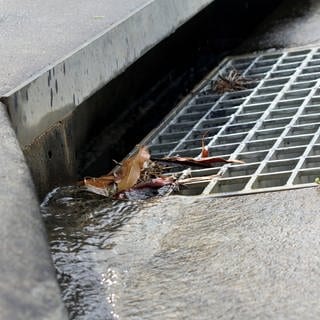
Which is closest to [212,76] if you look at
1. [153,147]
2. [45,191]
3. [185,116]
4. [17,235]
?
[185,116]

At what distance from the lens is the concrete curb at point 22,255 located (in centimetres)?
172

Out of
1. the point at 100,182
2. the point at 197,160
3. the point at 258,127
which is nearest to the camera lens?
the point at 100,182

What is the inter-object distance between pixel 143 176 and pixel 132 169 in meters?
0.04

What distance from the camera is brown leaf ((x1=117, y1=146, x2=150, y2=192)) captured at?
274 centimetres

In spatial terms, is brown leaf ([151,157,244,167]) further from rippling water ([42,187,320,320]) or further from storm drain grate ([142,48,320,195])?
rippling water ([42,187,320,320])

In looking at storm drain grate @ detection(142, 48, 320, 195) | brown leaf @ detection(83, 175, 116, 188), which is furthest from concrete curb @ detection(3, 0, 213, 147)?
storm drain grate @ detection(142, 48, 320, 195)

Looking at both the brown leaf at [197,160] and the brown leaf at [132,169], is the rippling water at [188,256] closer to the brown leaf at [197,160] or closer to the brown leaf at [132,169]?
the brown leaf at [132,169]

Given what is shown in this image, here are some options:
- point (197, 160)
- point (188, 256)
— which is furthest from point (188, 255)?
point (197, 160)

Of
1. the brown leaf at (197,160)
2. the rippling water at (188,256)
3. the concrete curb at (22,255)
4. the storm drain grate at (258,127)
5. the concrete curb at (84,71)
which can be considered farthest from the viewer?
the brown leaf at (197,160)

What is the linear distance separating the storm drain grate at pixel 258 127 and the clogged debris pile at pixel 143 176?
52 millimetres

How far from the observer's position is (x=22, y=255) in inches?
73.0

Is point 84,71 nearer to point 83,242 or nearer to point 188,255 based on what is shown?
point 83,242

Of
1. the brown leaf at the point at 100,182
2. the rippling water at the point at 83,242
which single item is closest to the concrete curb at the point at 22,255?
the rippling water at the point at 83,242

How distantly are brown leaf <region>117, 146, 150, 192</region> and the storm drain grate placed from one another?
16 cm
